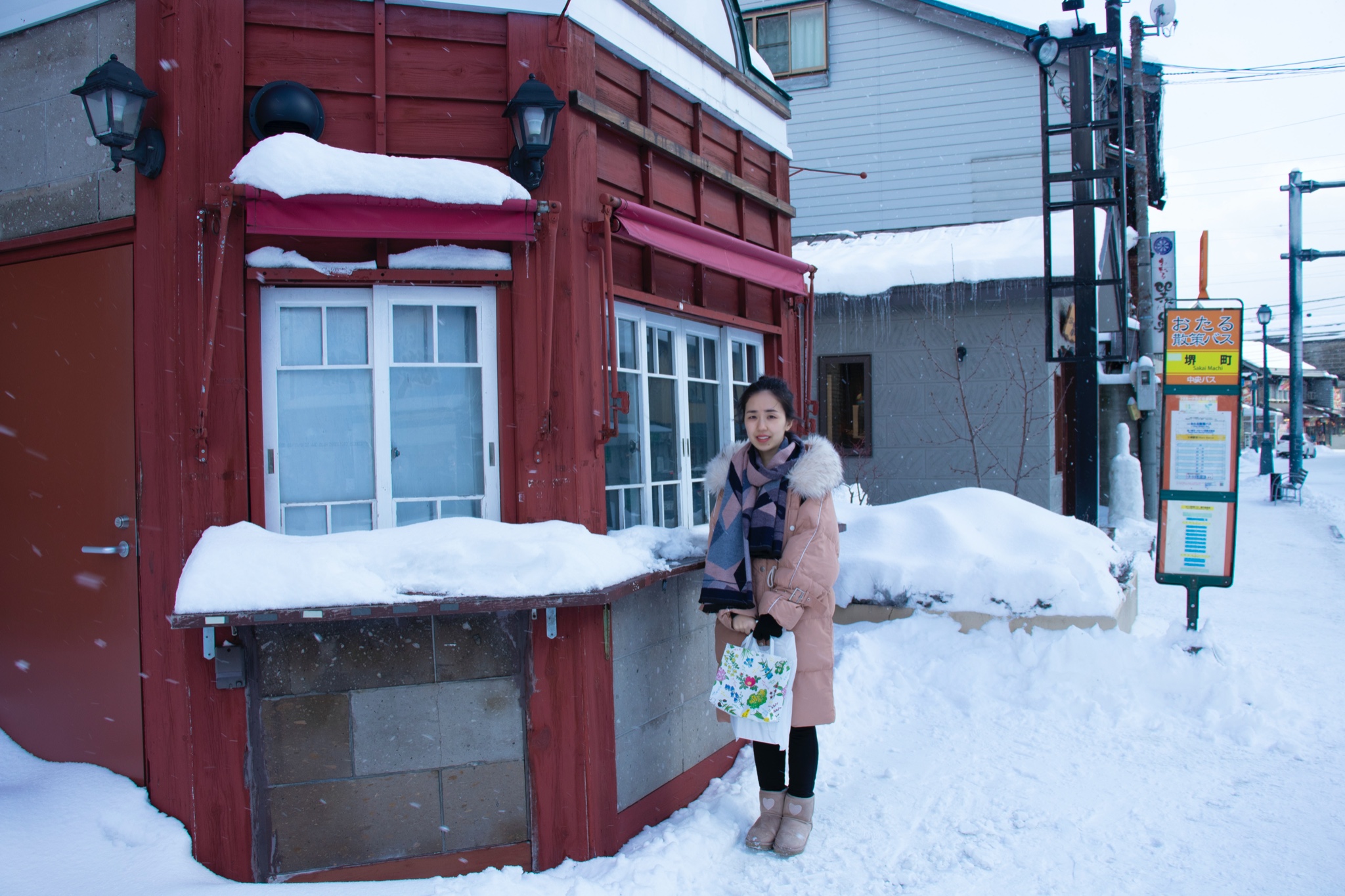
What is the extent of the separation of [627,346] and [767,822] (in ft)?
7.98

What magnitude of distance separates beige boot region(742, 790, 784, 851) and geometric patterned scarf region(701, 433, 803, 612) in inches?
35.3

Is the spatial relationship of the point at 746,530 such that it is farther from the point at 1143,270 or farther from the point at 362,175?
the point at 1143,270

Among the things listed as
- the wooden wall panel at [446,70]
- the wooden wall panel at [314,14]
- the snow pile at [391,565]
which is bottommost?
the snow pile at [391,565]

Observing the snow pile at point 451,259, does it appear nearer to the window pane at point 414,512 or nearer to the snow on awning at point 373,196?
the snow on awning at point 373,196

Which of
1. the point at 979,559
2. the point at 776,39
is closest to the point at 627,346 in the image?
the point at 979,559

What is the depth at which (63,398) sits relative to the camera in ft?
13.6

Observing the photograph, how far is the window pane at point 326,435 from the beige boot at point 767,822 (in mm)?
2267

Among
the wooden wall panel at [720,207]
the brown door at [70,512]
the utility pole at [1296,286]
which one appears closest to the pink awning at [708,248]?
the wooden wall panel at [720,207]

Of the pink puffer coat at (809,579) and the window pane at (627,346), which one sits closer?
the pink puffer coat at (809,579)

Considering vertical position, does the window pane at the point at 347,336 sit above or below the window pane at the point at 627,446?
above

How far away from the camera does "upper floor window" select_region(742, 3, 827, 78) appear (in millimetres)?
14719

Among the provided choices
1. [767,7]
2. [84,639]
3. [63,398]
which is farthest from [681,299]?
[767,7]

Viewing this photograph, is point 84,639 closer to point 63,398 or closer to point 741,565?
point 63,398

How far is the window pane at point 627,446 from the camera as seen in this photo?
14.6 ft
